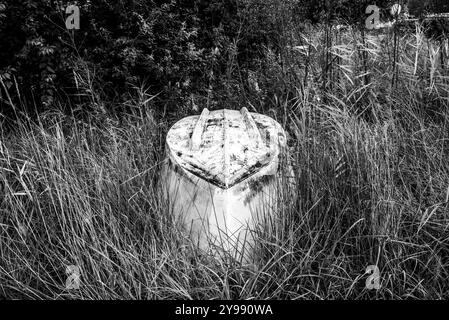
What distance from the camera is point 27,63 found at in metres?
3.44

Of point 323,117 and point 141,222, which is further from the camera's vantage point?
point 323,117

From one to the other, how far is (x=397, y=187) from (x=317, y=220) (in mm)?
498

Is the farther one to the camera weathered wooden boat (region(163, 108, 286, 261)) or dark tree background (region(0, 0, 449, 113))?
dark tree background (region(0, 0, 449, 113))

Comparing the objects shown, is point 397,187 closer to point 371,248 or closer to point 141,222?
point 371,248

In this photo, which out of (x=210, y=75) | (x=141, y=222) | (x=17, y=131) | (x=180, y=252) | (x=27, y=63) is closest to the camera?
(x=180, y=252)

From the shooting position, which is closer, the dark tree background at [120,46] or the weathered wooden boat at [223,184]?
the weathered wooden boat at [223,184]

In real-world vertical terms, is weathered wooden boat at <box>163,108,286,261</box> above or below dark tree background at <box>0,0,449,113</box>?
below

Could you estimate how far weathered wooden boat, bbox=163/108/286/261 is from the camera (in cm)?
211

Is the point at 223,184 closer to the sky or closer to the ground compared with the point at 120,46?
closer to the ground

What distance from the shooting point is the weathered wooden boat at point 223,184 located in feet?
6.91

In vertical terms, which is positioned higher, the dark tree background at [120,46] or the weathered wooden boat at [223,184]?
the dark tree background at [120,46]

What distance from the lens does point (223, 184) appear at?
213 cm

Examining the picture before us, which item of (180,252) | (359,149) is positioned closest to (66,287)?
(180,252)

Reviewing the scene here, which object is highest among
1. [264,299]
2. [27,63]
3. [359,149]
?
[27,63]
